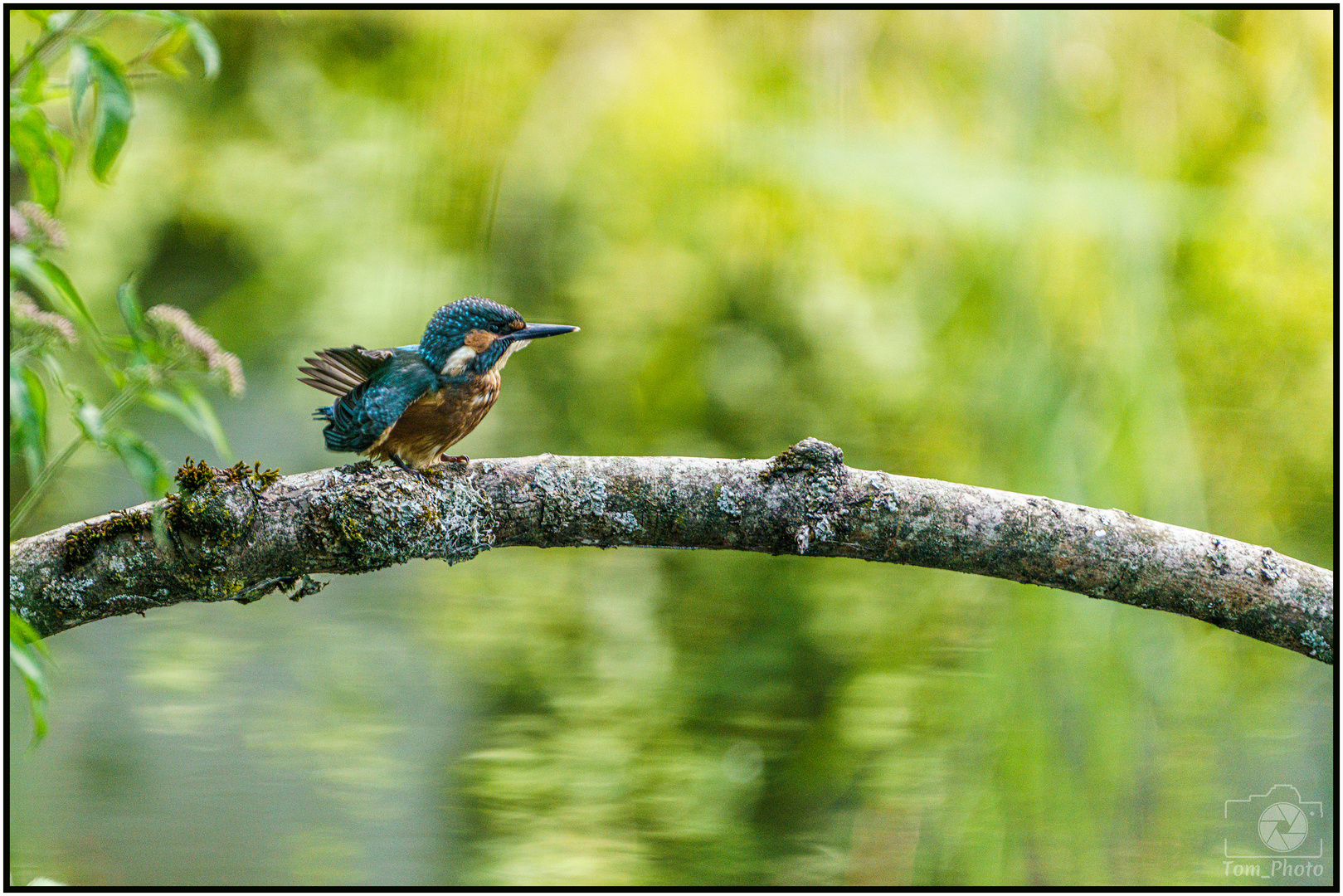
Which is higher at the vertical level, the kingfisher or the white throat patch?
the white throat patch

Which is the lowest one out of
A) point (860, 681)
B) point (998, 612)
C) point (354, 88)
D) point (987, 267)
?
point (860, 681)

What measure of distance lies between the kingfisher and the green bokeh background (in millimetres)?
1238

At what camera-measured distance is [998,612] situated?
93.9 inches

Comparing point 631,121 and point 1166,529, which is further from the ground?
point 631,121

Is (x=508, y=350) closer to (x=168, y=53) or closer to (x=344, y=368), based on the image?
(x=344, y=368)

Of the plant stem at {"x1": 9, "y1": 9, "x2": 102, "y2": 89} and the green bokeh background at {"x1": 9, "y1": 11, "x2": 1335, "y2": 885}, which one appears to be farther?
the green bokeh background at {"x1": 9, "y1": 11, "x2": 1335, "y2": 885}

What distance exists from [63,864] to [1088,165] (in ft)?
10.3

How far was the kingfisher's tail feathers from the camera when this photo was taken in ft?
3.74

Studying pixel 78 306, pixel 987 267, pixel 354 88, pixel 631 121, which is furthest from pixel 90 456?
pixel 987 267

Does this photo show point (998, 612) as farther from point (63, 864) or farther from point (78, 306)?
point (63, 864)

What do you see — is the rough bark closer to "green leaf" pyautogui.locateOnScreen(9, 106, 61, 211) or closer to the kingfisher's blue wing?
the kingfisher's blue wing

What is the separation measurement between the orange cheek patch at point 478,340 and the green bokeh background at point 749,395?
1.24 metres

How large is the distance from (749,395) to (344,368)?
4.69 feet

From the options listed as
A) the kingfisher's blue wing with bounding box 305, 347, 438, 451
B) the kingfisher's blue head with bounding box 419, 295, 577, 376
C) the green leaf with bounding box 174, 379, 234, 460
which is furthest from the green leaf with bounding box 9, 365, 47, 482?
the kingfisher's blue head with bounding box 419, 295, 577, 376
